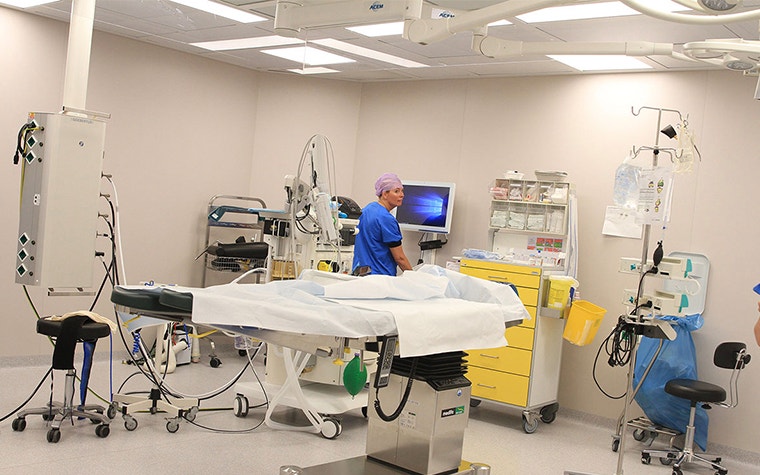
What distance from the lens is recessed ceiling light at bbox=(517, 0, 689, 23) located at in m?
4.09

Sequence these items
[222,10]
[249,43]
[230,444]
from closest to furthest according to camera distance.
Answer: [230,444] < [222,10] < [249,43]

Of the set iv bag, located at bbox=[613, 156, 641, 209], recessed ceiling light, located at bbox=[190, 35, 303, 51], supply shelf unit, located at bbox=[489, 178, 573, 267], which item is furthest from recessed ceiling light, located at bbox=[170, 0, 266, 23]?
iv bag, located at bbox=[613, 156, 641, 209]

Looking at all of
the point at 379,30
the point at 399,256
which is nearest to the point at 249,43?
the point at 379,30

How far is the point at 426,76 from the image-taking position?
674 centimetres

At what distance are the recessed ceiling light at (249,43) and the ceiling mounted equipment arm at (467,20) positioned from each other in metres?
2.50

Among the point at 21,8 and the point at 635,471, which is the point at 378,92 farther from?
the point at 635,471

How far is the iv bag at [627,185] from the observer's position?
450 centimetres

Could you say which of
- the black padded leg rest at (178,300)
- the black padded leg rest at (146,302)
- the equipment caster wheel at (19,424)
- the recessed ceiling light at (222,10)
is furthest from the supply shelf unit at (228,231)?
the black padded leg rest at (178,300)

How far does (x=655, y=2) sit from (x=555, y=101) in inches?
Answer: 80.4

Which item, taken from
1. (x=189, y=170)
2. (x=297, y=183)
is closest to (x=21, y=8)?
(x=189, y=170)

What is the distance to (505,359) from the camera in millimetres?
5512

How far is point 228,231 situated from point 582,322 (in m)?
3.46

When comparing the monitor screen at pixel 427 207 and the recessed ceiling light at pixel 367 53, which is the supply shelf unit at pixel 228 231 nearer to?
the monitor screen at pixel 427 207

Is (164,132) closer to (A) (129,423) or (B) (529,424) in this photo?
(A) (129,423)
